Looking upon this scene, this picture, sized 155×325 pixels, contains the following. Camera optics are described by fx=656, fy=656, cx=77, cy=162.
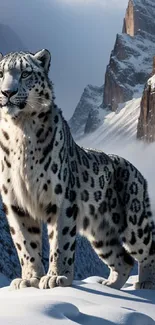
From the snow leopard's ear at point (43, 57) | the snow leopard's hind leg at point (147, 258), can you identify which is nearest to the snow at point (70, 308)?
the snow leopard's hind leg at point (147, 258)

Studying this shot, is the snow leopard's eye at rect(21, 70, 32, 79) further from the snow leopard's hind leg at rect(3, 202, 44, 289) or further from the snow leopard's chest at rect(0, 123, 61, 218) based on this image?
the snow leopard's hind leg at rect(3, 202, 44, 289)

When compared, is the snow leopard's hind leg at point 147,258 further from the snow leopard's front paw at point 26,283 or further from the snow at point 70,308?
the snow leopard's front paw at point 26,283

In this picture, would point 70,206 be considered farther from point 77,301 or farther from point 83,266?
point 83,266

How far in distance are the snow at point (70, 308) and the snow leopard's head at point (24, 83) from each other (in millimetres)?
2335

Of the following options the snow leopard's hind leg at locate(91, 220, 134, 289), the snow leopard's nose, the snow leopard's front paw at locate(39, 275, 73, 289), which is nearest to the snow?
the snow leopard's front paw at locate(39, 275, 73, 289)

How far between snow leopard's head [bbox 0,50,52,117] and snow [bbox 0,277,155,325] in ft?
7.66

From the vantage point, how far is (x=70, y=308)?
6602 millimetres

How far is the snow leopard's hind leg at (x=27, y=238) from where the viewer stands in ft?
29.6

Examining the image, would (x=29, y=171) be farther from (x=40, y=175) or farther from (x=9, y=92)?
(x=9, y=92)

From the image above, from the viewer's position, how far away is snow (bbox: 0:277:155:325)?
6059 mm

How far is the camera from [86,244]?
102 feet

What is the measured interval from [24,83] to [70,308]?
3156mm

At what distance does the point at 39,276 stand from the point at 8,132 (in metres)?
2.02

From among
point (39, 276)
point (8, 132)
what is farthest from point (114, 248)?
point (8, 132)
